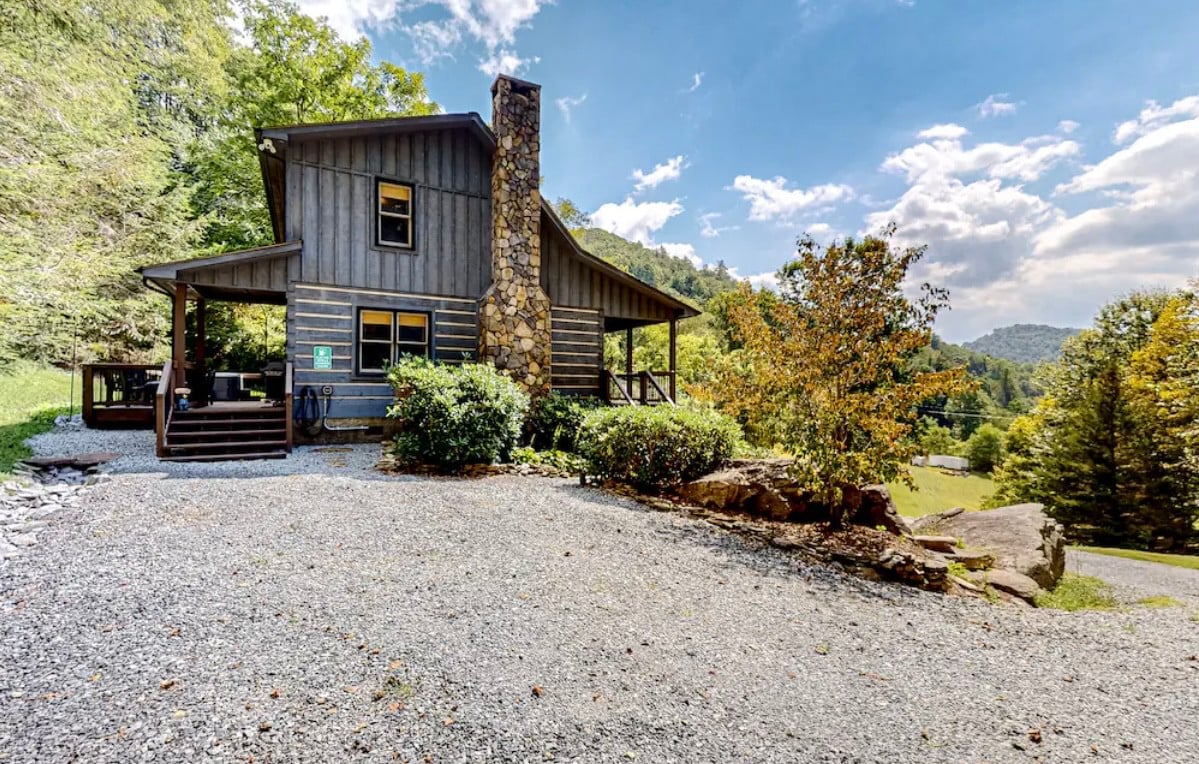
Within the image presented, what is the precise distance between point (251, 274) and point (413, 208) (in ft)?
11.0

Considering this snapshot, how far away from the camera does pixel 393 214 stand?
35.5 feet

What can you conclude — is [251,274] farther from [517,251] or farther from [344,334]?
[517,251]

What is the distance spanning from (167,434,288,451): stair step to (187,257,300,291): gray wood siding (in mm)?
2709

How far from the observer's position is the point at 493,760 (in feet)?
6.69

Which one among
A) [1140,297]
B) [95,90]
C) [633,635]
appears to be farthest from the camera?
[1140,297]

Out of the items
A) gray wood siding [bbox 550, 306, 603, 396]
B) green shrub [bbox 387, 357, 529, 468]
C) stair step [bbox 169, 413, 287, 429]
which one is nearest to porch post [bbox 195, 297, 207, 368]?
stair step [bbox 169, 413, 287, 429]

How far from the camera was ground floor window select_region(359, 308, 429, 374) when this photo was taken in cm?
1060

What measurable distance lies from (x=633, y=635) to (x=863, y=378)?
4096 millimetres

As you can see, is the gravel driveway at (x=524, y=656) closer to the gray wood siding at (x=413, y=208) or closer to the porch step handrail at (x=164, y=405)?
the porch step handrail at (x=164, y=405)

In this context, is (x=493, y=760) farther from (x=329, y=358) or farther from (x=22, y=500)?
(x=329, y=358)

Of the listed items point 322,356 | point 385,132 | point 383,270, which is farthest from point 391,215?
point 322,356

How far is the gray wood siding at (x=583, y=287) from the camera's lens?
1205 centimetres

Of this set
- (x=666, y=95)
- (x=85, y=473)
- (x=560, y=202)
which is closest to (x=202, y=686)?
(x=85, y=473)

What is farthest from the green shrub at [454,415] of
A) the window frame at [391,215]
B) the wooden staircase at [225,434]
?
the window frame at [391,215]
